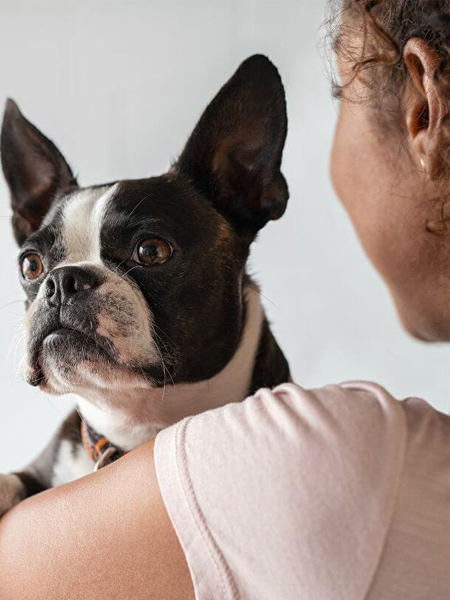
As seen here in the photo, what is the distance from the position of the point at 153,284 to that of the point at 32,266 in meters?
0.21

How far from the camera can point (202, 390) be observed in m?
1.21

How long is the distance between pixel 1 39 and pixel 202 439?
62.7 inches

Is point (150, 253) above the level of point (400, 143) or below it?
below

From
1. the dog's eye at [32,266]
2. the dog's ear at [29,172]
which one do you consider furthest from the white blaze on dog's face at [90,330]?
the dog's ear at [29,172]

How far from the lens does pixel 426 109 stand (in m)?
0.97

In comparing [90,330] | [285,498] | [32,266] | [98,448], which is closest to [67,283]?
[90,330]

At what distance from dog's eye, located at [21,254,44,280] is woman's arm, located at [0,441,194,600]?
1.31ft

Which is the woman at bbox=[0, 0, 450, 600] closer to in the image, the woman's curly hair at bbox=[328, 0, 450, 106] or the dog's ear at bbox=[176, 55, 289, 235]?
the woman's curly hair at bbox=[328, 0, 450, 106]

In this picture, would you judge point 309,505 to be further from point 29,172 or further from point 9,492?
point 29,172

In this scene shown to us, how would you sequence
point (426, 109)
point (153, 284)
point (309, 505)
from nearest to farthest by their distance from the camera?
point (309, 505) → point (426, 109) → point (153, 284)

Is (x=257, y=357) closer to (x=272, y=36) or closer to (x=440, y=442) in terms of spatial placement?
(x=440, y=442)

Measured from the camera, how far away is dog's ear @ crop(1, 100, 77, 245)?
4.46ft

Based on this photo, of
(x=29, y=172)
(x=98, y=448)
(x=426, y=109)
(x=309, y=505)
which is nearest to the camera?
(x=309, y=505)

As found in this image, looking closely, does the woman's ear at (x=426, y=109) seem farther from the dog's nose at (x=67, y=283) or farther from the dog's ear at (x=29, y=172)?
the dog's ear at (x=29, y=172)
